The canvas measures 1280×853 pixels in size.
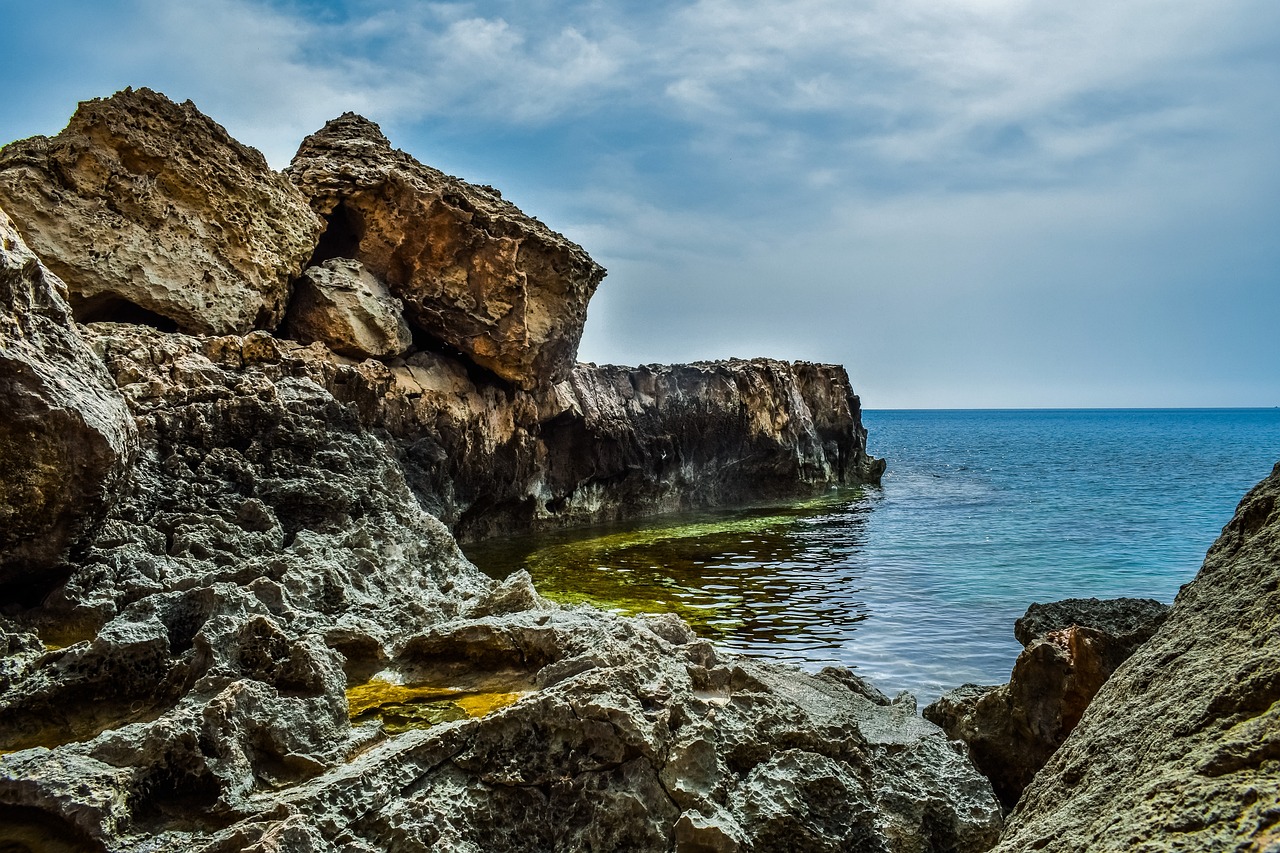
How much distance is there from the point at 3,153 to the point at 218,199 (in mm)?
2376

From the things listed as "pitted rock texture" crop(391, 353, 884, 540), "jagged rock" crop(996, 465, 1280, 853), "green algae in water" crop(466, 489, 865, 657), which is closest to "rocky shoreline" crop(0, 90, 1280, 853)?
"jagged rock" crop(996, 465, 1280, 853)

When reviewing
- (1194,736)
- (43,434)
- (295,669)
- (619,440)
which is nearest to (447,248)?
(619,440)

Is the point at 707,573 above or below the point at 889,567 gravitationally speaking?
above

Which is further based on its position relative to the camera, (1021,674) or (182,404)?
(182,404)

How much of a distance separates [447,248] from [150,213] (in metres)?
5.84

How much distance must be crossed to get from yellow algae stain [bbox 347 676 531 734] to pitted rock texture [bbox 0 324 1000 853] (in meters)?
0.14

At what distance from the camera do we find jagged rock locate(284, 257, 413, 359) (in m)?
13.4

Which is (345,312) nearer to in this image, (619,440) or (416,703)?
A: (416,703)

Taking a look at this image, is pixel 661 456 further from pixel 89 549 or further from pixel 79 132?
pixel 89 549

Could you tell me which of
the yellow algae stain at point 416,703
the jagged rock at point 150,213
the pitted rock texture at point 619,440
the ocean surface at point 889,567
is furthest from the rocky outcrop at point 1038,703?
the pitted rock texture at point 619,440

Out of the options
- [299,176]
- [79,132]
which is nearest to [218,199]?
[79,132]

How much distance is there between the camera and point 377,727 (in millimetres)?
4086

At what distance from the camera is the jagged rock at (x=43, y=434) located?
5117 mm

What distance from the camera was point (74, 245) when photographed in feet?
32.3
